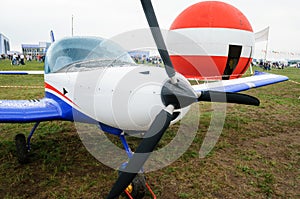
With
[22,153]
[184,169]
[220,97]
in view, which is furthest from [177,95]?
[22,153]

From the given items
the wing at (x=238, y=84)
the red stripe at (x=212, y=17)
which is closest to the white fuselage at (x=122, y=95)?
the wing at (x=238, y=84)

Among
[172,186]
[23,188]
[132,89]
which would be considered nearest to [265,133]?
[172,186]

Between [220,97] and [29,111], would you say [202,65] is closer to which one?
[220,97]

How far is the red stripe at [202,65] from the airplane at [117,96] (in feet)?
15.8

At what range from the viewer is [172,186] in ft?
10.8

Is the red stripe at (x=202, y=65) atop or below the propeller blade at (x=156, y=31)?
below

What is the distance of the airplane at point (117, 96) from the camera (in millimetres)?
2365

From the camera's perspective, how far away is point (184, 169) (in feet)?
12.3

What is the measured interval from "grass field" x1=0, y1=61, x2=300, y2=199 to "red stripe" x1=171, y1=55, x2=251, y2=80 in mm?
3093

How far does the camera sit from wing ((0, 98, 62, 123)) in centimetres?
340

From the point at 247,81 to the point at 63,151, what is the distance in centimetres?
461

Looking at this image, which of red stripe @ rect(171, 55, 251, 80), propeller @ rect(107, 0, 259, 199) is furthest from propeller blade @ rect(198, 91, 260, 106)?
red stripe @ rect(171, 55, 251, 80)

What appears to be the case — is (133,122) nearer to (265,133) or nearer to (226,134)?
(226,134)

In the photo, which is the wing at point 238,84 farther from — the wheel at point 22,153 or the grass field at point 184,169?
the wheel at point 22,153
